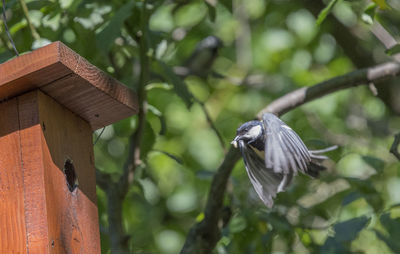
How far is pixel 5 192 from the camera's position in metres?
2.22

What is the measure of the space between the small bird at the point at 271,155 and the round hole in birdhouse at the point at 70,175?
501mm

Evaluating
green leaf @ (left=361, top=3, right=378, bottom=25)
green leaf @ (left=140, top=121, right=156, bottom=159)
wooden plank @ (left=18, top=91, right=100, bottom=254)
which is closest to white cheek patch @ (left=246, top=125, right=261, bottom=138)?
wooden plank @ (left=18, top=91, right=100, bottom=254)

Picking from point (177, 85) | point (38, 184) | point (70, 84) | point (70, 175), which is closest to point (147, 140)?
point (177, 85)

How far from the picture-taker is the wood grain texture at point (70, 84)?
2.13m

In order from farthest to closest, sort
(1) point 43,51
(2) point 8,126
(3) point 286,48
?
(3) point 286,48 < (2) point 8,126 < (1) point 43,51

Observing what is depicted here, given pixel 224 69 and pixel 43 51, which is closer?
pixel 43 51

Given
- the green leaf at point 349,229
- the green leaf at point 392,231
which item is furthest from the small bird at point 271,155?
the green leaf at point 392,231

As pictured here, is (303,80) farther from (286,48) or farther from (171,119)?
(171,119)

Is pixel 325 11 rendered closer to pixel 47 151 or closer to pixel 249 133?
pixel 249 133

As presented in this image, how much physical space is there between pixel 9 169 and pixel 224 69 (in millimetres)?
3277

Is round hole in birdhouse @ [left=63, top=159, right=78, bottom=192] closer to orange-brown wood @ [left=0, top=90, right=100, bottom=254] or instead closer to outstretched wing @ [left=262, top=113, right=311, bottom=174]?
orange-brown wood @ [left=0, top=90, right=100, bottom=254]

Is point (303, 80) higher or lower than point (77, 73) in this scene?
lower

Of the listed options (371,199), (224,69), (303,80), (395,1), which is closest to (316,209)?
(371,199)

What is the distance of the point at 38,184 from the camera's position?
218cm
